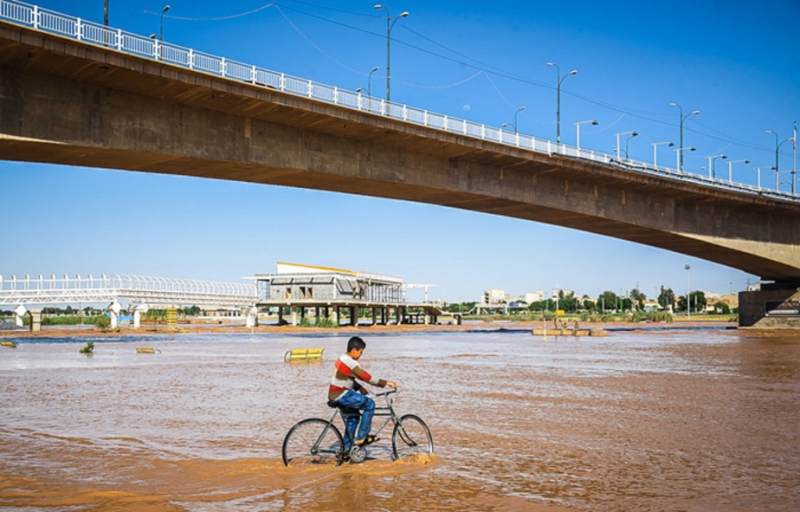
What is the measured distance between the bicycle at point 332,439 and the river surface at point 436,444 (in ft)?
0.62

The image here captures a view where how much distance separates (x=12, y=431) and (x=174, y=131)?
18.9 metres

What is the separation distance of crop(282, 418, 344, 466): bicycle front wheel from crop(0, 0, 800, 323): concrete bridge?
19.5 m

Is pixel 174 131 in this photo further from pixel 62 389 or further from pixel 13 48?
pixel 62 389

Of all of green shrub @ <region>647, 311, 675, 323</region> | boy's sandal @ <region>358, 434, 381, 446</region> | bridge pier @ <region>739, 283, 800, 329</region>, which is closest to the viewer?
boy's sandal @ <region>358, 434, 381, 446</region>

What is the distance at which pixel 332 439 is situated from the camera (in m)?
9.49

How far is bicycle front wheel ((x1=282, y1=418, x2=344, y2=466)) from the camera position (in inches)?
363

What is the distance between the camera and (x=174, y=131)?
96.3 feet

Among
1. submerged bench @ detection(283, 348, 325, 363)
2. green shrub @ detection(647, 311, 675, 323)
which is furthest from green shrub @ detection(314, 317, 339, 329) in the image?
green shrub @ detection(647, 311, 675, 323)

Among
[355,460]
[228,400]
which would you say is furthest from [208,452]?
[228,400]

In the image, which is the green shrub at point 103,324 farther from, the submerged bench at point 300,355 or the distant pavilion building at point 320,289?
the submerged bench at point 300,355

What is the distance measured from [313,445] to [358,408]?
0.74m

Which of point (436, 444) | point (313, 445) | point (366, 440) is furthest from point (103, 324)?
point (366, 440)

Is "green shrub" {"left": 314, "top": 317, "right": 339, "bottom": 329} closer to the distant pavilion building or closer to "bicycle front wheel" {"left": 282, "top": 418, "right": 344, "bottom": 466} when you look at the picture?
the distant pavilion building

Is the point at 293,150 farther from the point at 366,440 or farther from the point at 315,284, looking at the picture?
the point at 315,284
